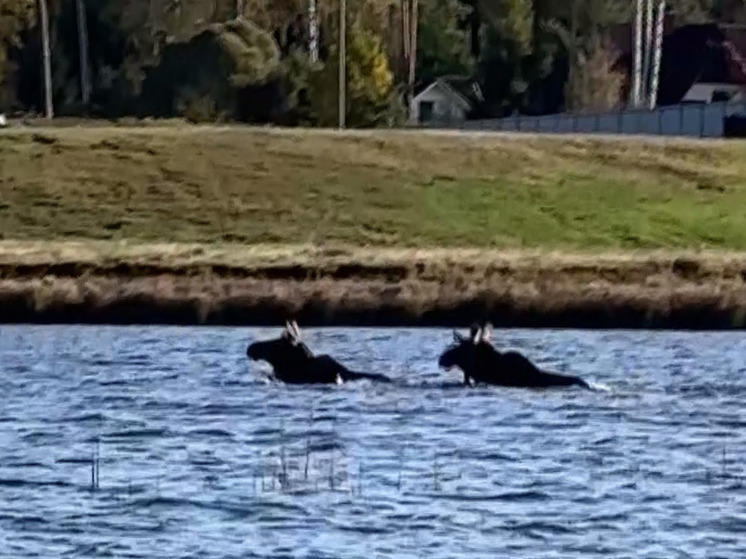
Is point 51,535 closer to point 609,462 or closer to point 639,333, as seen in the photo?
point 609,462

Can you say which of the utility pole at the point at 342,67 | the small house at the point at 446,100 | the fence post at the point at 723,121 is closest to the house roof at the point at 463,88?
the small house at the point at 446,100

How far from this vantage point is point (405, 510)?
19.2 m

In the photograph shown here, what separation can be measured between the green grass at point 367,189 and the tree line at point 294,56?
11.3 m

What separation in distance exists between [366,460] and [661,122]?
179ft

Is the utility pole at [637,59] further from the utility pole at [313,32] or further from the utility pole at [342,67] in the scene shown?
the utility pole at [342,67]

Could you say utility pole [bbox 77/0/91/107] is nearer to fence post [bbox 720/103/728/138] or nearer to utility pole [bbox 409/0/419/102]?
utility pole [bbox 409/0/419/102]

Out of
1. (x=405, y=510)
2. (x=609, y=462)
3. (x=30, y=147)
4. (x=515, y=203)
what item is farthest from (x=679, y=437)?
(x=30, y=147)

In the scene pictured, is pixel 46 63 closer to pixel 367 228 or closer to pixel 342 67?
pixel 342 67

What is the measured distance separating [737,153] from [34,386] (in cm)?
3517

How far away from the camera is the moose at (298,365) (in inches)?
1170

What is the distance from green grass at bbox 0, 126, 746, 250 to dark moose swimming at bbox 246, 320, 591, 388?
69.3ft

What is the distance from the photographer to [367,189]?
55.9 metres

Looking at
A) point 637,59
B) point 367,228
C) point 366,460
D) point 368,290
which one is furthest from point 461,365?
point 637,59

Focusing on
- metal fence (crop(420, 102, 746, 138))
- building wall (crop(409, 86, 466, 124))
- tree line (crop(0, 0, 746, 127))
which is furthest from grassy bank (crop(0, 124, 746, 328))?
building wall (crop(409, 86, 466, 124))
